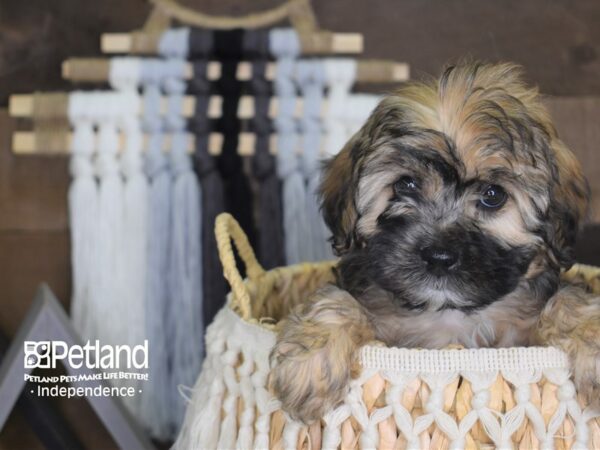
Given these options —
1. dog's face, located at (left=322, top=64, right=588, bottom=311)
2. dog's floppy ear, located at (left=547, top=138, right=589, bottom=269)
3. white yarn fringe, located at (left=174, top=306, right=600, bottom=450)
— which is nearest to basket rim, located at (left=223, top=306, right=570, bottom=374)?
white yarn fringe, located at (left=174, top=306, right=600, bottom=450)

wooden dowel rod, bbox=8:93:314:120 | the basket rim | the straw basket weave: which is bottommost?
the straw basket weave

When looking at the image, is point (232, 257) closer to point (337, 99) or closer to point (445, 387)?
point (445, 387)

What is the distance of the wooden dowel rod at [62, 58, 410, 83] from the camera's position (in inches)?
90.4

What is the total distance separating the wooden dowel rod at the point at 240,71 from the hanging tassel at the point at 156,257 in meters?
0.12

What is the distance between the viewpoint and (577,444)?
131 cm

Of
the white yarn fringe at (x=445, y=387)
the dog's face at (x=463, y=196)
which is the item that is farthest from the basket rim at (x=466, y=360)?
the dog's face at (x=463, y=196)

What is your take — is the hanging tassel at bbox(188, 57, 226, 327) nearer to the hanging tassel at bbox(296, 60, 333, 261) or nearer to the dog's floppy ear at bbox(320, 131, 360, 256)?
the hanging tassel at bbox(296, 60, 333, 261)

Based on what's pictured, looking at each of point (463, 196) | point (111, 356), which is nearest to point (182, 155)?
point (111, 356)

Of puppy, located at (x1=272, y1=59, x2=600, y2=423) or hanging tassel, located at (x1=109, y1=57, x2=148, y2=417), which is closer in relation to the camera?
puppy, located at (x1=272, y1=59, x2=600, y2=423)

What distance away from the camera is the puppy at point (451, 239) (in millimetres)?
1368

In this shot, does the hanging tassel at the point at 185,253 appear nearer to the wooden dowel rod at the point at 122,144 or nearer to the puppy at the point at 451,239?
the wooden dowel rod at the point at 122,144

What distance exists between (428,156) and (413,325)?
1.27ft

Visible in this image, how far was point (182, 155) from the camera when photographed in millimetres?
2340

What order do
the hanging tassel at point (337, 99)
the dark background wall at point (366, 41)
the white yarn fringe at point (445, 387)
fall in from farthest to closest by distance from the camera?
the dark background wall at point (366, 41), the hanging tassel at point (337, 99), the white yarn fringe at point (445, 387)
